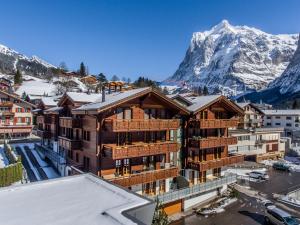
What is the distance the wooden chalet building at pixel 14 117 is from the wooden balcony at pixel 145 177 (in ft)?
143

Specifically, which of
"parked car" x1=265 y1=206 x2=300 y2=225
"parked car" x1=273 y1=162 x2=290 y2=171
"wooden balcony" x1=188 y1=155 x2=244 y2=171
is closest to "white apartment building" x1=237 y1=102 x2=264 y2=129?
"parked car" x1=273 y1=162 x2=290 y2=171

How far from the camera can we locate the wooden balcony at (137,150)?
900 inches

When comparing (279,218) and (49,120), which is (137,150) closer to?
(279,218)

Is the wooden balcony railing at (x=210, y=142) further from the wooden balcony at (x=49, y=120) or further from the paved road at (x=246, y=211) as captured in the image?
the wooden balcony at (x=49, y=120)

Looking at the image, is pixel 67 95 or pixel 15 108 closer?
pixel 67 95

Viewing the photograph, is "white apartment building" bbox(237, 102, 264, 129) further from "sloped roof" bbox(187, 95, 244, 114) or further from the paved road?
"sloped roof" bbox(187, 95, 244, 114)

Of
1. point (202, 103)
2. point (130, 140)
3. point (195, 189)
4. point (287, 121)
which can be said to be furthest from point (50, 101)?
point (287, 121)

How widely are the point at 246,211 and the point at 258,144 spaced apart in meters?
29.7

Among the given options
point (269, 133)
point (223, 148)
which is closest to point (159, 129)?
point (223, 148)

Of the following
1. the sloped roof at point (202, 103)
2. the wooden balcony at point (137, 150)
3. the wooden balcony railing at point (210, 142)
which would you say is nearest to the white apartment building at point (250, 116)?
the sloped roof at point (202, 103)

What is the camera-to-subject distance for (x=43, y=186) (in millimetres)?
9992

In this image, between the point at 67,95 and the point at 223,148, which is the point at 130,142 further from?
the point at 223,148

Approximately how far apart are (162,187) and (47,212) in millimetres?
20861

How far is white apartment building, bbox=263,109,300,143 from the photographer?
75438 mm
